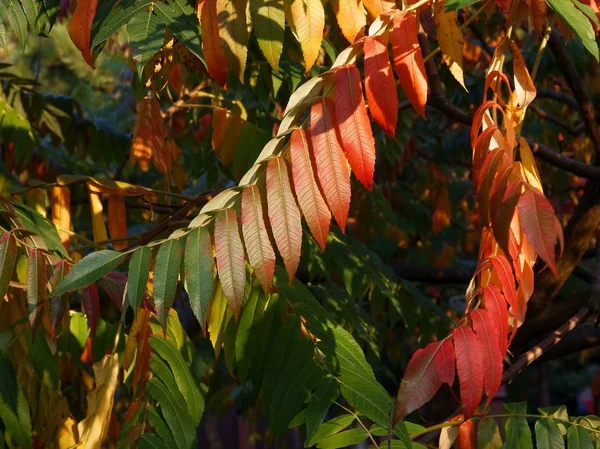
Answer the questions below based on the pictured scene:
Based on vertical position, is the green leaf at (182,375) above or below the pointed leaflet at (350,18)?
below

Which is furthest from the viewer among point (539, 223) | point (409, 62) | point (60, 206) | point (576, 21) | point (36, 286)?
point (60, 206)

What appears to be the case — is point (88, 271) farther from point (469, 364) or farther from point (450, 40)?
point (450, 40)

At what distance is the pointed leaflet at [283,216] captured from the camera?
1.35 meters

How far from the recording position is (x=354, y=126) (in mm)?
1376

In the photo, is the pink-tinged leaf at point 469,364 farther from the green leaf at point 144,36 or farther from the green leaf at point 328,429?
the green leaf at point 144,36

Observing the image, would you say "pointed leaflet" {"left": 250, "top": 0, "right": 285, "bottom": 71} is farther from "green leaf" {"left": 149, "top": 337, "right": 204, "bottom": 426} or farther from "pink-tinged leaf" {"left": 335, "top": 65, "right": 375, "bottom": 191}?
"green leaf" {"left": 149, "top": 337, "right": 204, "bottom": 426}

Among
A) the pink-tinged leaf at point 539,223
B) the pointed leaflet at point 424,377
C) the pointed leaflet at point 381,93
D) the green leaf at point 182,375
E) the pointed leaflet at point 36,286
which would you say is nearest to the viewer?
the pink-tinged leaf at point 539,223

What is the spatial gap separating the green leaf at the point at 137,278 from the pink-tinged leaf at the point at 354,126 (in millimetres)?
365

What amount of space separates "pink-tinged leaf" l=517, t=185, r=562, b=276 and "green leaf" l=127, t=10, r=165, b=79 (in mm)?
652

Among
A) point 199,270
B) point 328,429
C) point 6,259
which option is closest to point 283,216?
point 199,270

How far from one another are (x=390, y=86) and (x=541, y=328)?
6.23 feet

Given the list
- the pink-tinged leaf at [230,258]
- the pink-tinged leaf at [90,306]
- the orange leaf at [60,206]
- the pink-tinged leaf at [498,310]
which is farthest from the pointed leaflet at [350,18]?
the orange leaf at [60,206]

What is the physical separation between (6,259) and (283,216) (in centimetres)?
52

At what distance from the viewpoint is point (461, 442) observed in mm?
1593
